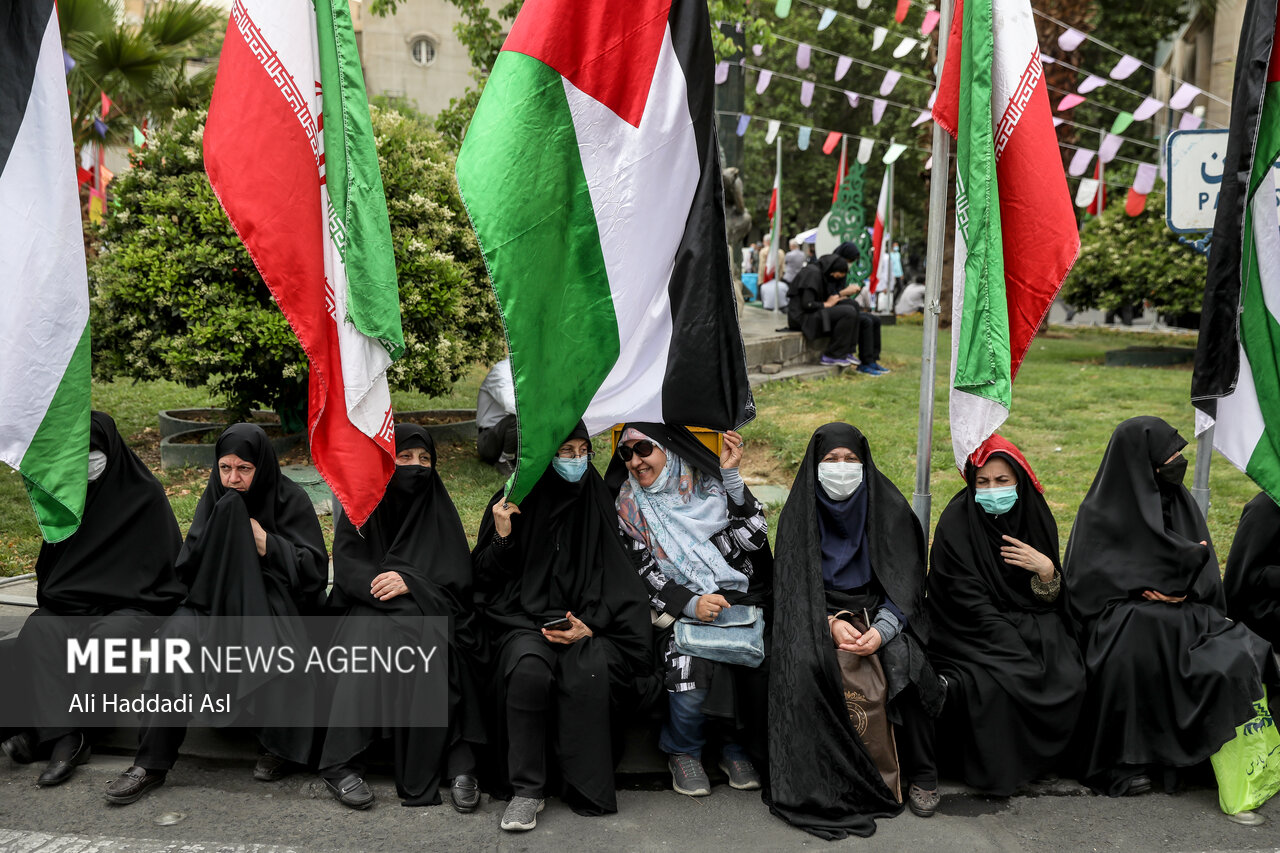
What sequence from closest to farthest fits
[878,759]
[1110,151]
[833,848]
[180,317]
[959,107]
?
[833,848]
[878,759]
[959,107]
[180,317]
[1110,151]

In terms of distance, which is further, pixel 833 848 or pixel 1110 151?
pixel 1110 151

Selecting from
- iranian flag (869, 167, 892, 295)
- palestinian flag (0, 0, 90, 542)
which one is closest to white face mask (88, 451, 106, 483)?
palestinian flag (0, 0, 90, 542)

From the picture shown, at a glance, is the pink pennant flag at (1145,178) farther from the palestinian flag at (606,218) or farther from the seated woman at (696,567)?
the seated woman at (696,567)

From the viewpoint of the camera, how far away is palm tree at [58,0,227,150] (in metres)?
9.68

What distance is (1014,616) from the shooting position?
13.1ft

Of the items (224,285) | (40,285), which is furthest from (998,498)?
Answer: (224,285)

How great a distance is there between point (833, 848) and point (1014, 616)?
3.68ft

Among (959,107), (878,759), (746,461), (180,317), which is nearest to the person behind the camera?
(878,759)

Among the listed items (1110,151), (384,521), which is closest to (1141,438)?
(384,521)

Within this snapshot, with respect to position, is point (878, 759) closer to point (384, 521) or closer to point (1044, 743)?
point (1044, 743)

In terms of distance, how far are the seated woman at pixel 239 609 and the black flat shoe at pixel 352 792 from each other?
6.6 inches

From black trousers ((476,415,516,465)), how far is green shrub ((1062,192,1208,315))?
8.65 m

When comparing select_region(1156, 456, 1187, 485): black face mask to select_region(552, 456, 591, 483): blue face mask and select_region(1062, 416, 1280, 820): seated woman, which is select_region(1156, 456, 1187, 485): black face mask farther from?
select_region(552, 456, 591, 483): blue face mask

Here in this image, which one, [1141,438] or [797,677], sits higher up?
[1141,438]
